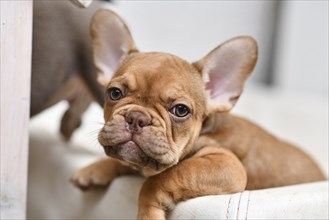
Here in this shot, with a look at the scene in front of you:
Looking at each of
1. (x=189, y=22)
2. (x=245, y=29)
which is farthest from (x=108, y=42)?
(x=245, y=29)

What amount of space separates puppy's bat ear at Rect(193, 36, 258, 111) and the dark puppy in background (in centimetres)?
49

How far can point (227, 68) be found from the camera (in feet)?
5.13

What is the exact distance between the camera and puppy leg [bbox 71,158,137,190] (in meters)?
1.62

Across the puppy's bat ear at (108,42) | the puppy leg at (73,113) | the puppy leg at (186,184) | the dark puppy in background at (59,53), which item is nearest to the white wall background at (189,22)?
the puppy leg at (73,113)

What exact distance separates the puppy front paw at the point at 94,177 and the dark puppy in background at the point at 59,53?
1.15 ft

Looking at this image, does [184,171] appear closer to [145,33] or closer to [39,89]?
[39,89]

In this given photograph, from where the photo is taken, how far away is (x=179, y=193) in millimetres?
1338

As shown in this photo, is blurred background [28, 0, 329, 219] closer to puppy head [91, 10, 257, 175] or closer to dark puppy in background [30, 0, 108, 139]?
dark puppy in background [30, 0, 108, 139]

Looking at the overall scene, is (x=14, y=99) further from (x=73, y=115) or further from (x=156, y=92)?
(x=73, y=115)

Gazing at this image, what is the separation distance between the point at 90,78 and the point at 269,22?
213cm

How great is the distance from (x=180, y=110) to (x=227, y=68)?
251mm

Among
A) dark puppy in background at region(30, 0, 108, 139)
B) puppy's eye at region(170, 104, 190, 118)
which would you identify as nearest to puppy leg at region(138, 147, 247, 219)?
puppy's eye at region(170, 104, 190, 118)

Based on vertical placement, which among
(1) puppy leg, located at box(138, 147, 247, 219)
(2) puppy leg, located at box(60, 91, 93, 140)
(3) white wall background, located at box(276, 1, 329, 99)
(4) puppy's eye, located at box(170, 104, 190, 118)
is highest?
(4) puppy's eye, located at box(170, 104, 190, 118)

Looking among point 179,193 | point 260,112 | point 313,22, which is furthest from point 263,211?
point 313,22
